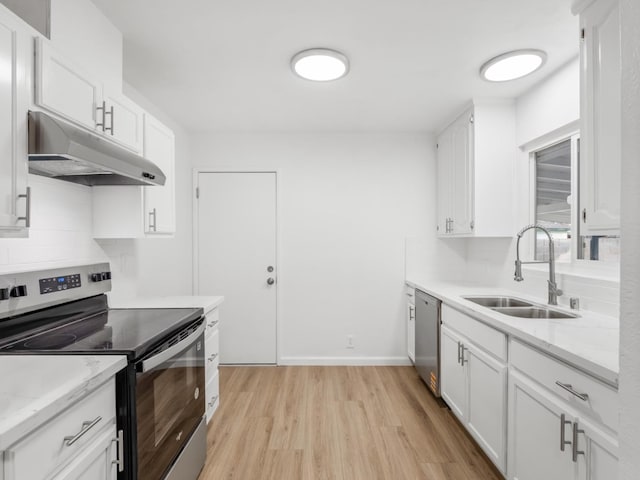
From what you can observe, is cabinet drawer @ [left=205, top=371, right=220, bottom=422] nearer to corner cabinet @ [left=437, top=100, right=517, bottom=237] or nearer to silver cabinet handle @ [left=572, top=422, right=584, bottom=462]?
silver cabinet handle @ [left=572, top=422, right=584, bottom=462]

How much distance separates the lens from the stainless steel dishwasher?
2.79m

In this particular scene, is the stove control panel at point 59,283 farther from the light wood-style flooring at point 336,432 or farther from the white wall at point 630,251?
the white wall at point 630,251

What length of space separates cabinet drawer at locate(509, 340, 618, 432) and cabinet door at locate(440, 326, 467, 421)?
68 centimetres

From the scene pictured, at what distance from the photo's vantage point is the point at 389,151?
371cm

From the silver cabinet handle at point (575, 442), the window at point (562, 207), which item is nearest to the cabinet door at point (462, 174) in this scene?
Result: the window at point (562, 207)

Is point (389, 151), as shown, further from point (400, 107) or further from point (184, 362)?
point (184, 362)

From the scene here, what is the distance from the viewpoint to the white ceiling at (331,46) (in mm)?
1752

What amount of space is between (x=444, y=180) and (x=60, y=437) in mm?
3391

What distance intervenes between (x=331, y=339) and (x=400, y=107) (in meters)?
2.38

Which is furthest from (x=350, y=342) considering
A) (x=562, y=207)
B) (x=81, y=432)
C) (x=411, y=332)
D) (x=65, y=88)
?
(x=65, y=88)

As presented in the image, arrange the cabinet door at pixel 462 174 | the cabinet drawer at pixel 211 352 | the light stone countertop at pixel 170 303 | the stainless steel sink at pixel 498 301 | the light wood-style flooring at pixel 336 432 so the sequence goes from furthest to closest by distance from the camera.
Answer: the cabinet door at pixel 462 174, the stainless steel sink at pixel 498 301, the cabinet drawer at pixel 211 352, the light stone countertop at pixel 170 303, the light wood-style flooring at pixel 336 432

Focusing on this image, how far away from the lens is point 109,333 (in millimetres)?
1573

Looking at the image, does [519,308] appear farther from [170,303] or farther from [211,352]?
[170,303]

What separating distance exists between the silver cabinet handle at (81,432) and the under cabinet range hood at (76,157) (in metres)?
0.94
